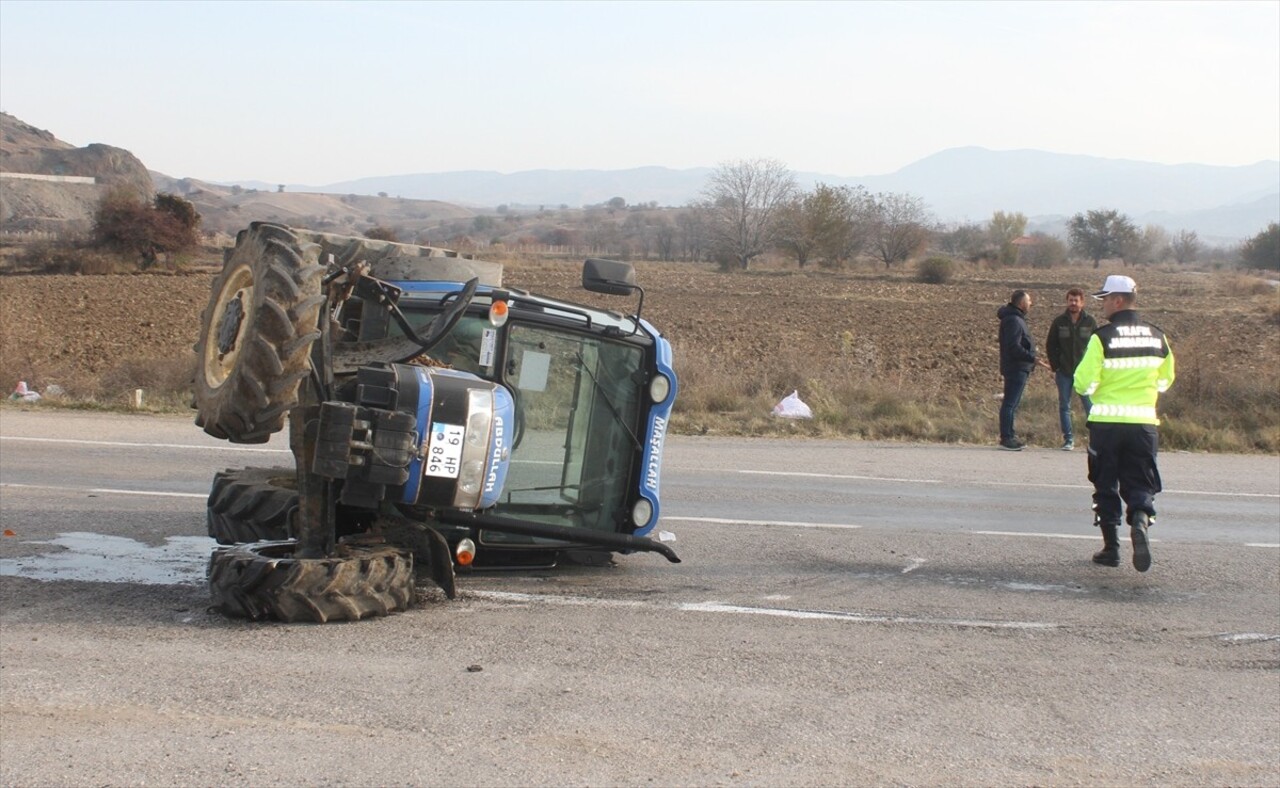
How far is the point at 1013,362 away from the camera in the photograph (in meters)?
15.1

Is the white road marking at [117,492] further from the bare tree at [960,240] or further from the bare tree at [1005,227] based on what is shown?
the bare tree at [1005,227]

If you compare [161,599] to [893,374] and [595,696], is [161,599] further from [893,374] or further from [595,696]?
[893,374]

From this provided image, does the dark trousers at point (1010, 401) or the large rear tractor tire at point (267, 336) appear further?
the dark trousers at point (1010, 401)

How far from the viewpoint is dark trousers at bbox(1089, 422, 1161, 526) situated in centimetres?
802

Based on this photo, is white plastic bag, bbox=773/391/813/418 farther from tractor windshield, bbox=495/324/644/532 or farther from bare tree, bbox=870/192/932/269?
bare tree, bbox=870/192/932/269

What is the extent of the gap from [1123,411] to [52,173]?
5277 inches

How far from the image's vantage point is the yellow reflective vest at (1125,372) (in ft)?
26.7

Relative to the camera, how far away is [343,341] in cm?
→ 652

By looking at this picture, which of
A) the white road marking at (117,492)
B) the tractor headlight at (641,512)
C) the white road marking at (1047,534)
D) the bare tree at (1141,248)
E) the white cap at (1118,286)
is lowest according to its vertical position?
the white road marking at (117,492)

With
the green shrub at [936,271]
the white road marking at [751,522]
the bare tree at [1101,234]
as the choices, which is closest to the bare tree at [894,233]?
the green shrub at [936,271]

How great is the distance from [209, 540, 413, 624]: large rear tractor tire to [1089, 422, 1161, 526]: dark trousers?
15.3 feet

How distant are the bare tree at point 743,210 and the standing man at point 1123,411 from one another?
68.6 m

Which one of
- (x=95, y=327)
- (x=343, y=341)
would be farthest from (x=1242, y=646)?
(x=95, y=327)

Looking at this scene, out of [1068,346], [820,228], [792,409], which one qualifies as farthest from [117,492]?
[820,228]
